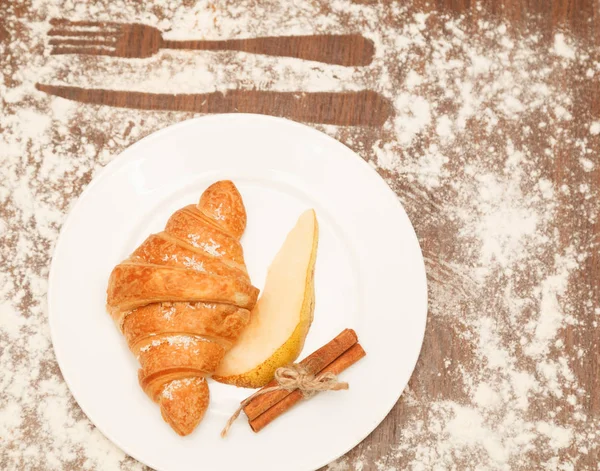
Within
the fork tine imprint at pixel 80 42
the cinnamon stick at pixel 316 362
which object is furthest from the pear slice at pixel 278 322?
the fork tine imprint at pixel 80 42

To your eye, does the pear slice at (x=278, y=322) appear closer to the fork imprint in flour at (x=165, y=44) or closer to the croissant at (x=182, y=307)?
the croissant at (x=182, y=307)

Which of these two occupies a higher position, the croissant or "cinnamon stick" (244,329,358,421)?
the croissant

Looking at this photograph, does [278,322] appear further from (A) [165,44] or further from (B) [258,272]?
(A) [165,44]

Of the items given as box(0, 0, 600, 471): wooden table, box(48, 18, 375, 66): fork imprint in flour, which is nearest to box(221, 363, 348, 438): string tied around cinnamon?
box(0, 0, 600, 471): wooden table

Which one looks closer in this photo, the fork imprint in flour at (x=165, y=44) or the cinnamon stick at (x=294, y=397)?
the cinnamon stick at (x=294, y=397)

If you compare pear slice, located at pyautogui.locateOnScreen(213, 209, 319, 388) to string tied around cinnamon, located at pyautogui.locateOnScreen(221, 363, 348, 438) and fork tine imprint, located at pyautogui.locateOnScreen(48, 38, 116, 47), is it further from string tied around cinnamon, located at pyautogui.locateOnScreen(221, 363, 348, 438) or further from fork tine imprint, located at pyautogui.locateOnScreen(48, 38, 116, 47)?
fork tine imprint, located at pyautogui.locateOnScreen(48, 38, 116, 47)

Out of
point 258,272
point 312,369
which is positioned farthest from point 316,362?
point 258,272
